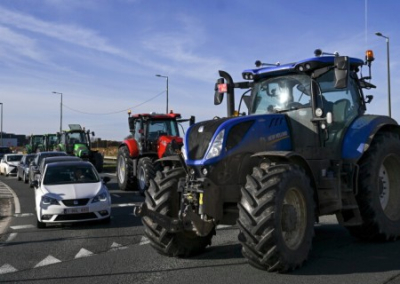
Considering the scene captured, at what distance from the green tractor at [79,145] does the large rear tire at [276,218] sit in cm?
2186

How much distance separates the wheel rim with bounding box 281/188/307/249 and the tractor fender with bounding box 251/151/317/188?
0.45m

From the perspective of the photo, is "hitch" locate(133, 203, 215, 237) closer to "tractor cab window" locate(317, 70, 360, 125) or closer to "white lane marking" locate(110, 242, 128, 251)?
"white lane marking" locate(110, 242, 128, 251)

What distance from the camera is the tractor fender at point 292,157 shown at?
637 centimetres

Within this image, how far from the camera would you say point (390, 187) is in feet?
28.2

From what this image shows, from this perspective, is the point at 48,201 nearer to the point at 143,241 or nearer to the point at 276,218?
the point at 143,241

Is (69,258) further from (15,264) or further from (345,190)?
(345,190)

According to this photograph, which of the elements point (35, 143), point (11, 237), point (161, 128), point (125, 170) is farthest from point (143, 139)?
point (35, 143)

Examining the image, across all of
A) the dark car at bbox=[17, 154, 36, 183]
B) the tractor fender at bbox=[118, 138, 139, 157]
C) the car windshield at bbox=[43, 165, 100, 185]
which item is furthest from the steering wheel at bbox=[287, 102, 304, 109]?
the dark car at bbox=[17, 154, 36, 183]

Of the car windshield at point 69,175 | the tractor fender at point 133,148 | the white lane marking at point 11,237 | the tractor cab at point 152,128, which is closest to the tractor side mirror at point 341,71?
A: the white lane marking at point 11,237

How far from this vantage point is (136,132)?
1797 cm

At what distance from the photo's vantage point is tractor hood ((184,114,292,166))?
658 centimetres

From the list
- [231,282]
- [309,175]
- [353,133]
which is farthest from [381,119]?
[231,282]

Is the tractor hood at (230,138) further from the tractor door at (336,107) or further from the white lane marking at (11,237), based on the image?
the white lane marking at (11,237)

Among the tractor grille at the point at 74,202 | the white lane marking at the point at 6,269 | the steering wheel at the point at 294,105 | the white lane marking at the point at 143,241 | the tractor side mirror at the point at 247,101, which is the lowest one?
the white lane marking at the point at 6,269
